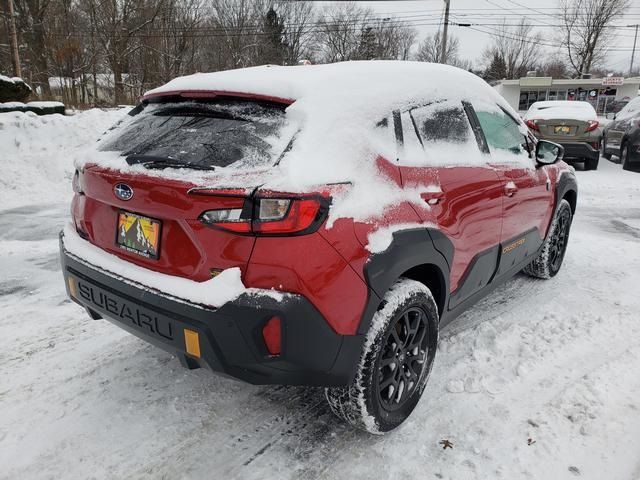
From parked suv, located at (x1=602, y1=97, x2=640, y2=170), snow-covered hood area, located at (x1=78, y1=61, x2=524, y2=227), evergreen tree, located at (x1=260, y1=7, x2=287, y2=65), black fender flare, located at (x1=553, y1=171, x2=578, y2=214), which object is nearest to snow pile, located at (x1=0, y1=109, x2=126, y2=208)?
snow-covered hood area, located at (x1=78, y1=61, x2=524, y2=227)

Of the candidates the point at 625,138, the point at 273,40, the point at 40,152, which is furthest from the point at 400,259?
the point at 273,40

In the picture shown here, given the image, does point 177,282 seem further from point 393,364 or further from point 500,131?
point 500,131

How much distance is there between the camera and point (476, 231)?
2799 mm

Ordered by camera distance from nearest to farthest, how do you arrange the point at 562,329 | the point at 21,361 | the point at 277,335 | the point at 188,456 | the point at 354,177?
the point at 277,335 < the point at 354,177 < the point at 188,456 < the point at 21,361 < the point at 562,329

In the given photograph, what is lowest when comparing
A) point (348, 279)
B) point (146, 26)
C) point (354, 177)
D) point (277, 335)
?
point (277, 335)

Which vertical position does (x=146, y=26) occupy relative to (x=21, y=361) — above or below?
above

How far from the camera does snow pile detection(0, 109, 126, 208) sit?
814 centimetres

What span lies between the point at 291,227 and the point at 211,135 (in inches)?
25.0

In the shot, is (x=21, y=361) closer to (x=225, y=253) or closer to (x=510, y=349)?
(x=225, y=253)

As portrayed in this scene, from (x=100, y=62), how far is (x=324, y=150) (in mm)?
30113

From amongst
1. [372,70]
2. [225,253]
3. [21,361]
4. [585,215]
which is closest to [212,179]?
[225,253]

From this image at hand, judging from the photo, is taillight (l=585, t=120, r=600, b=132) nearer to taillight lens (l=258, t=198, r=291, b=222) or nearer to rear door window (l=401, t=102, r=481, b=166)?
rear door window (l=401, t=102, r=481, b=166)

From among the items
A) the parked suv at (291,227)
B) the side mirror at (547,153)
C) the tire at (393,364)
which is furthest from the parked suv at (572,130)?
the tire at (393,364)

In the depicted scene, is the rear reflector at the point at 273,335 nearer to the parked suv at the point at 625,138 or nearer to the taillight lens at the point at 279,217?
the taillight lens at the point at 279,217
